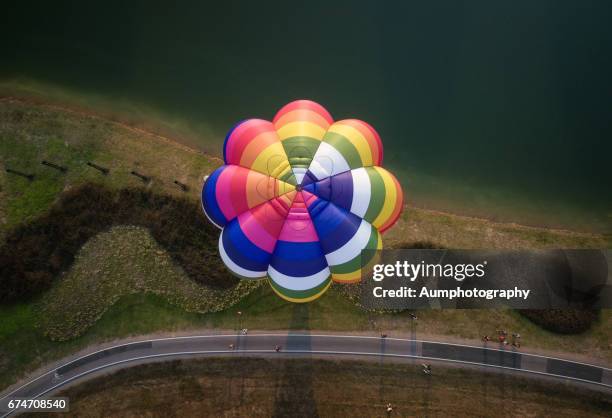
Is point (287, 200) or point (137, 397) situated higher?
point (287, 200)

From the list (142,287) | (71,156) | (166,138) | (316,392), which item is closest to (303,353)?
(316,392)

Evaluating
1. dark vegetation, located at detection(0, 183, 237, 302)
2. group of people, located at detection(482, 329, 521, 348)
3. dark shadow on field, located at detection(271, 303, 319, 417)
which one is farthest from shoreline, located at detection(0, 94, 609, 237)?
dark shadow on field, located at detection(271, 303, 319, 417)

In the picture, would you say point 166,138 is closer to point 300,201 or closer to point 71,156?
point 71,156

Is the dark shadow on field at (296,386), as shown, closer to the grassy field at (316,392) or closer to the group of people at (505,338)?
the grassy field at (316,392)

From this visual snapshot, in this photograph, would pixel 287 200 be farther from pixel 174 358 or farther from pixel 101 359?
pixel 101 359

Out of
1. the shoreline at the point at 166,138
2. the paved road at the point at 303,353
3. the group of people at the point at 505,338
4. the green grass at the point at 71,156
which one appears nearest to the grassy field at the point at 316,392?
the paved road at the point at 303,353

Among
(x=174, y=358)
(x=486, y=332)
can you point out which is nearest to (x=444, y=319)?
(x=486, y=332)
